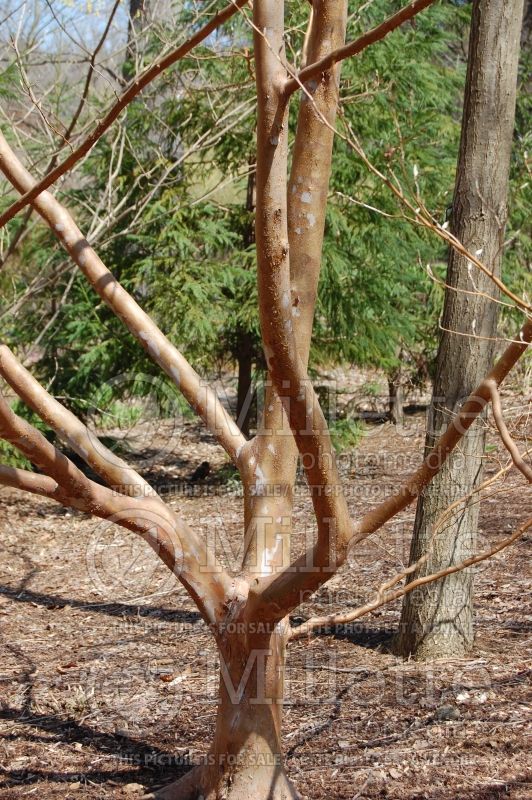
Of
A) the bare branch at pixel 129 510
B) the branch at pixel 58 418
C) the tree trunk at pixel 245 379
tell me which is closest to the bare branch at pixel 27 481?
the bare branch at pixel 129 510

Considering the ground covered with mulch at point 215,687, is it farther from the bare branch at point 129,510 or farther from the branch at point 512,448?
the branch at point 512,448

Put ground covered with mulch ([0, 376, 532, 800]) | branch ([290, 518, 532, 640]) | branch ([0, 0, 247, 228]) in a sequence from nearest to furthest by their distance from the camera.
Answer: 1. branch ([0, 0, 247, 228])
2. branch ([290, 518, 532, 640])
3. ground covered with mulch ([0, 376, 532, 800])

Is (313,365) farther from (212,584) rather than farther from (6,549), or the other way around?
(212,584)

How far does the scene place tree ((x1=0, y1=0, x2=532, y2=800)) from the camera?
172 centimetres

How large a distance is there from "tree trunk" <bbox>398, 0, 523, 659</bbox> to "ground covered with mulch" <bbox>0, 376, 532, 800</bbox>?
0.19 m

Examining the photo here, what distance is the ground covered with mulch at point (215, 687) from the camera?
9.60ft

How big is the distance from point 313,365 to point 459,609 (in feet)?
12.7

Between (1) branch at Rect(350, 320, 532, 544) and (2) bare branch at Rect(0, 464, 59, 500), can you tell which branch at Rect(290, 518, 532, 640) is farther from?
(2) bare branch at Rect(0, 464, 59, 500)

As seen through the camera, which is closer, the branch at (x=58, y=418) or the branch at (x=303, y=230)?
the branch at (x=58, y=418)

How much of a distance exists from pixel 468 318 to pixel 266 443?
1430mm

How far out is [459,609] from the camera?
12.3ft

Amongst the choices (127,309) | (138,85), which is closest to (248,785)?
(127,309)

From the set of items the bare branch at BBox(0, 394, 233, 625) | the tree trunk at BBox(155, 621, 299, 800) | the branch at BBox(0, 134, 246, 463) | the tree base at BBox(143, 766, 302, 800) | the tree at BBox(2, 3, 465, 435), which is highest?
the tree at BBox(2, 3, 465, 435)

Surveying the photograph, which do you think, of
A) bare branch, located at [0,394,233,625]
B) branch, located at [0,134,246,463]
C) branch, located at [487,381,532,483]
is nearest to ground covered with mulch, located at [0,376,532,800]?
bare branch, located at [0,394,233,625]
